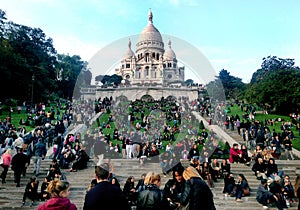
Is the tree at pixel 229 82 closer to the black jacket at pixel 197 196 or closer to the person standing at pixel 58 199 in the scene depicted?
the black jacket at pixel 197 196

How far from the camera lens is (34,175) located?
10.2 m

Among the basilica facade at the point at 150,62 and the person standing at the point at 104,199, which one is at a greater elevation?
the basilica facade at the point at 150,62

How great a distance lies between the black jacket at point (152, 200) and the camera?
11.7 ft

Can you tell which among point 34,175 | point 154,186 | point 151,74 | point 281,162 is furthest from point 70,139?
point 151,74

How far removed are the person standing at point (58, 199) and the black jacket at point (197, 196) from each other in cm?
145

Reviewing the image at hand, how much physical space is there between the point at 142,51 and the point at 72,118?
218 feet

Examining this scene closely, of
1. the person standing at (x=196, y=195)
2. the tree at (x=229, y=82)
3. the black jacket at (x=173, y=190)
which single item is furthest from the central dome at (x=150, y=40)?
the person standing at (x=196, y=195)

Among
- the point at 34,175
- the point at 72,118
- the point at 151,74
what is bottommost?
the point at 34,175

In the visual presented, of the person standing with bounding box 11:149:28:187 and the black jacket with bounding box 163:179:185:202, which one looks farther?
the person standing with bounding box 11:149:28:187

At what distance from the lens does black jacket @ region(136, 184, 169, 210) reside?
356 centimetres

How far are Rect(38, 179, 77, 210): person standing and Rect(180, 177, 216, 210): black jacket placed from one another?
1450 mm

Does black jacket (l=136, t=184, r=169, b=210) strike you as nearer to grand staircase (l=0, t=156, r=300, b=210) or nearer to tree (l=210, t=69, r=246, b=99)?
grand staircase (l=0, t=156, r=300, b=210)

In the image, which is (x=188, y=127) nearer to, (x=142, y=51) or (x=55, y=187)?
(x=55, y=187)

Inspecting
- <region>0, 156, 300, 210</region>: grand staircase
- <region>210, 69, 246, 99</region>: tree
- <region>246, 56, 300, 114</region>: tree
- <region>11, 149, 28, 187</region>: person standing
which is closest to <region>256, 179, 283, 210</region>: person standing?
<region>0, 156, 300, 210</region>: grand staircase
